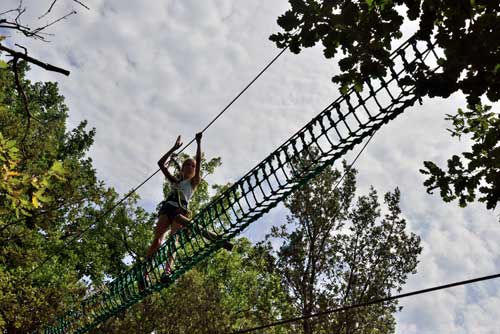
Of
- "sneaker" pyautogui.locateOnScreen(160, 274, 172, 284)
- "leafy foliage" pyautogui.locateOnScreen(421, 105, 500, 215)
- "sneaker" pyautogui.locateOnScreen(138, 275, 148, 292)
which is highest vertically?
"sneaker" pyautogui.locateOnScreen(138, 275, 148, 292)

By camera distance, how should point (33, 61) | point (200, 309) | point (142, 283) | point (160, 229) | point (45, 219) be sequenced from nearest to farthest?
point (33, 61)
point (142, 283)
point (160, 229)
point (45, 219)
point (200, 309)

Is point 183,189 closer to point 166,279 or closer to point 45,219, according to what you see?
point 166,279

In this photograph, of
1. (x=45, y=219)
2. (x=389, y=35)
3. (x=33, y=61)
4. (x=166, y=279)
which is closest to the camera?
(x=33, y=61)

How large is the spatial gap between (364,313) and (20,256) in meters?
8.69

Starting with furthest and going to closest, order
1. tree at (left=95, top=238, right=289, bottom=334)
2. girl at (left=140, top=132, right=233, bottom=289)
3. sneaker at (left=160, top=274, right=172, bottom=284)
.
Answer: tree at (left=95, top=238, right=289, bottom=334) < girl at (left=140, top=132, right=233, bottom=289) < sneaker at (left=160, top=274, right=172, bottom=284)

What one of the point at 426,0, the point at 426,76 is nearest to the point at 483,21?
the point at 426,0

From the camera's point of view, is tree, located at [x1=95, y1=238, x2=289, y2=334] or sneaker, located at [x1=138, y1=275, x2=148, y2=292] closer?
sneaker, located at [x1=138, y1=275, x2=148, y2=292]

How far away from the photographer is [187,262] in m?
5.39

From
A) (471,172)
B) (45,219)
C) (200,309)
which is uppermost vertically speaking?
(45,219)

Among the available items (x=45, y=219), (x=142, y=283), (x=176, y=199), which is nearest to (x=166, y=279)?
(x=142, y=283)

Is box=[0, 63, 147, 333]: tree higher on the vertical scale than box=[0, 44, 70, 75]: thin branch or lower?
higher

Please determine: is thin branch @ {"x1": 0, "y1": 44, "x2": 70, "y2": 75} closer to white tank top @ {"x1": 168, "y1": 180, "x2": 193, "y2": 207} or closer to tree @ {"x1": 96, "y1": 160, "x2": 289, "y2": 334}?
white tank top @ {"x1": 168, "y1": 180, "x2": 193, "y2": 207}

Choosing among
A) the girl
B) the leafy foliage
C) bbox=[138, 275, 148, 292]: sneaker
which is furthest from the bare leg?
the leafy foliage

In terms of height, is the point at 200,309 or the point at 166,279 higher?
the point at 200,309
